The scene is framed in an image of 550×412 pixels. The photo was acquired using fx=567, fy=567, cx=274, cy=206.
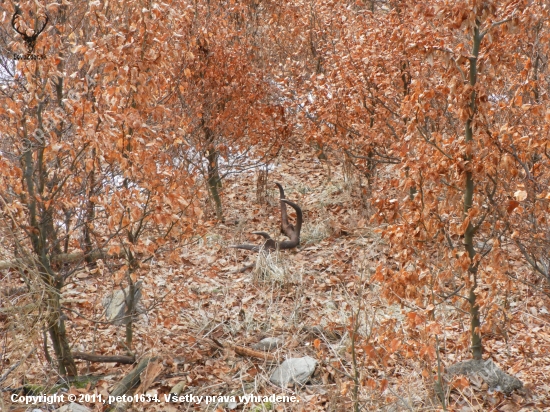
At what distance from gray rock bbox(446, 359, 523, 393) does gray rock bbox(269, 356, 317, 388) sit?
110 cm

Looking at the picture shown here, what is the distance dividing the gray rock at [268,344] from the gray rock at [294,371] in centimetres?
36

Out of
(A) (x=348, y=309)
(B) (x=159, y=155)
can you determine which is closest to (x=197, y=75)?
(B) (x=159, y=155)

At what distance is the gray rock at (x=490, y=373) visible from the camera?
4289 mm

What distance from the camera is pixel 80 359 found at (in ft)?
16.5

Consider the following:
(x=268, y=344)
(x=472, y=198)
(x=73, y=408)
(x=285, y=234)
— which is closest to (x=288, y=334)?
(x=268, y=344)

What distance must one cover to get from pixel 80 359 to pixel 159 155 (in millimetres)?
1950

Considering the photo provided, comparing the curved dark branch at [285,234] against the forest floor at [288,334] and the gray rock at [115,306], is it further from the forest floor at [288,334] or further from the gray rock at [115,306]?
the gray rock at [115,306]

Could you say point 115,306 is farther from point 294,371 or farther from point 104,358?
point 294,371

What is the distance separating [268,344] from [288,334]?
26 cm

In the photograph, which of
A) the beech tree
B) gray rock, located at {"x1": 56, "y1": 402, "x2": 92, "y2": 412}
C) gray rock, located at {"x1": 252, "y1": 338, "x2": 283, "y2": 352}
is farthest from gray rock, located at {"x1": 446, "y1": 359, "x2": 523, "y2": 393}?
gray rock, located at {"x1": 56, "y1": 402, "x2": 92, "y2": 412}

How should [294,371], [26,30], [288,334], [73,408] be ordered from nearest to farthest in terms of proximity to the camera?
[26,30]
[73,408]
[294,371]
[288,334]

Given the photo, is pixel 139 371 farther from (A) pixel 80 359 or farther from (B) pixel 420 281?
(B) pixel 420 281

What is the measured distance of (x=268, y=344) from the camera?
5184 mm

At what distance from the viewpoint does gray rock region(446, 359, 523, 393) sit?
429 centimetres
